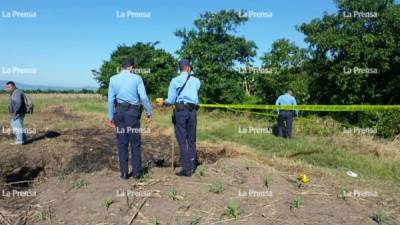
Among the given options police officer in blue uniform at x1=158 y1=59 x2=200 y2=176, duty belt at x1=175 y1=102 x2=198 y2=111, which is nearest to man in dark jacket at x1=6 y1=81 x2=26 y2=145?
police officer in blue uniform at x1=158 y1=59 x2=200 y2=176

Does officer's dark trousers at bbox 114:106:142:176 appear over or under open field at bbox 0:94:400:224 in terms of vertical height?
over

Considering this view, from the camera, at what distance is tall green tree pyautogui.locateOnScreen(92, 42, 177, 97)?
101 ft

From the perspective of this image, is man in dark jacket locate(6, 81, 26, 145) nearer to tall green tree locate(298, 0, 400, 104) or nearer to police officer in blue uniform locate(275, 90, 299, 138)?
police officer in blue uniform locate(275, 90, 299, 138)

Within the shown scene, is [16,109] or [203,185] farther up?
[16,109]

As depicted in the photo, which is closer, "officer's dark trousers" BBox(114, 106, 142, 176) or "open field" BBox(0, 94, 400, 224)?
"open field" BBox(0, 94, 400, 224)

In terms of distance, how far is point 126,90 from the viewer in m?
7.41

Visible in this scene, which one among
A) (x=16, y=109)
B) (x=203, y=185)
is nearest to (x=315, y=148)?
(x=203, y=185)

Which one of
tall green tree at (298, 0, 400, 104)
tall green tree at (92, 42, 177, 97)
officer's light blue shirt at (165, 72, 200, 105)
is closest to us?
officer's light blue shirt at (165, 72, 200, 105)

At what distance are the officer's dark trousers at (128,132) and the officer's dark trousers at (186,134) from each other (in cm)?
72

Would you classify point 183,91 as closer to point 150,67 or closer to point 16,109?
point 16,109

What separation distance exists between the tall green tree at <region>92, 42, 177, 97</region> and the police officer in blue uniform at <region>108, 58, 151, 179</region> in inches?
747

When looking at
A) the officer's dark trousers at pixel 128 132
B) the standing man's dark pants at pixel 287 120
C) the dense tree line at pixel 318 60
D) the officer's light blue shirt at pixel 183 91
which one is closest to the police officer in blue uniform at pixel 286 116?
the standing man's dark pants at pixel 287 120

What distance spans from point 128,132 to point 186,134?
1.02 metres

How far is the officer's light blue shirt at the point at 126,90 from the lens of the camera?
24.4 ft
